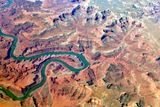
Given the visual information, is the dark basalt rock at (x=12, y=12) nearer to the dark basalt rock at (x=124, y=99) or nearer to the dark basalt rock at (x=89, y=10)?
the dark basalt rock at (x=89, y=10)

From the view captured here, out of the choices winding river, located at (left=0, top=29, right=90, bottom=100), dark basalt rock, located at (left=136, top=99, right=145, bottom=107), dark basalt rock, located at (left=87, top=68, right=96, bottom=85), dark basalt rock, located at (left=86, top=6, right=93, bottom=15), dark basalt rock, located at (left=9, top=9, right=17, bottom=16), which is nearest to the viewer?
dark basalt rock, located at (left=136, top=99, right=145, bottom=107)

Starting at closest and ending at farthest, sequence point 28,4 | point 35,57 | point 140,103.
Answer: point 140,103 < point 35,57 < point 28,4

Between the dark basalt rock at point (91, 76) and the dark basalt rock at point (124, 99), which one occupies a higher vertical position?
the dark basalt rock at point (91, 76)

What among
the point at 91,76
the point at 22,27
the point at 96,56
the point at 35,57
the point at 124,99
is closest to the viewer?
the point at 124,99

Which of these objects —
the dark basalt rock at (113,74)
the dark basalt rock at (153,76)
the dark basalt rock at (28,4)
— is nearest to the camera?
the dark basalt rock at (113,74)

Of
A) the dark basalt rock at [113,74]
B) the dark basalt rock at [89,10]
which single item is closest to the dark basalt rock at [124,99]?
the dark basalt rock at [113,74]

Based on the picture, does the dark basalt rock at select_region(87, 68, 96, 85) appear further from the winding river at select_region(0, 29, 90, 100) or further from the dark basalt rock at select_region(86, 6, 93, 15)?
the dark basalt rock at select_region(86, 6, 93, 15)

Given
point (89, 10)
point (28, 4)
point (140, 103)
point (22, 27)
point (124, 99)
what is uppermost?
point (28, 4)

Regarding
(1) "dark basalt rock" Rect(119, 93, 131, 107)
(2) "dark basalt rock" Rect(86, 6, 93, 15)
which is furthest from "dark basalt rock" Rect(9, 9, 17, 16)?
(1) "dark basalt rock" Rect(119, 93, 131, 107)

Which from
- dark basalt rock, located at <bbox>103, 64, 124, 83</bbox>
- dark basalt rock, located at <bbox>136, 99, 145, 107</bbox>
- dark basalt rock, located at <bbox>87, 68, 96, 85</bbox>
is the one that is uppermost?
dark basalt rock, located at <bbox>103, 64, 124, 83</bbox>

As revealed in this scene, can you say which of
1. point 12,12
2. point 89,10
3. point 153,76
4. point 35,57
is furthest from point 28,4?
point 153,76

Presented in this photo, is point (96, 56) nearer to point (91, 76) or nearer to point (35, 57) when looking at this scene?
point (91, 76)
